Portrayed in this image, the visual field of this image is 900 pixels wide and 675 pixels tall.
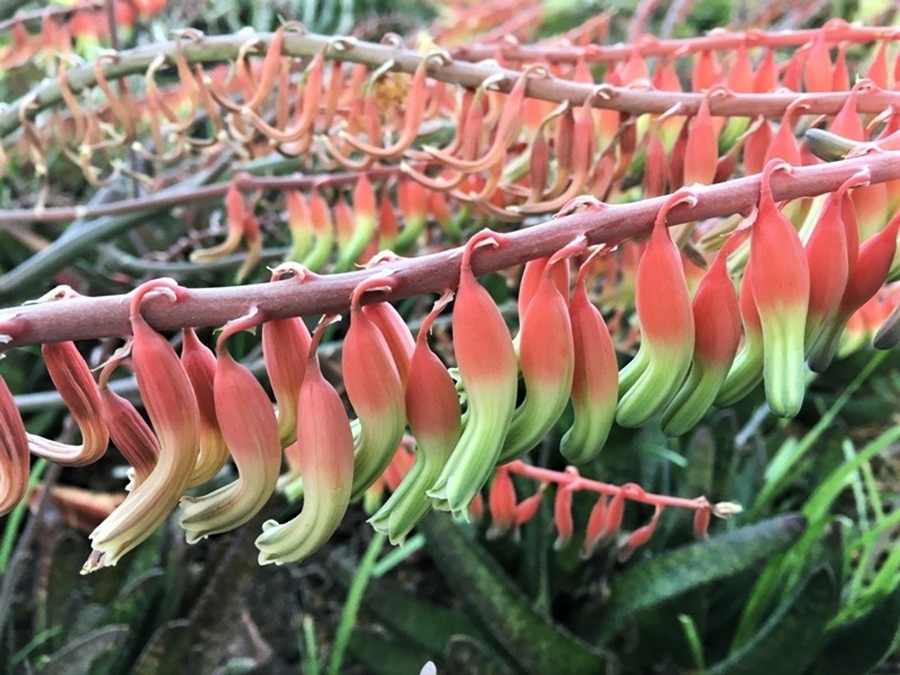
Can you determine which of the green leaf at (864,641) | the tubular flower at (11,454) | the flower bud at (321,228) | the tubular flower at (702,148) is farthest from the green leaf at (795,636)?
the tubular flower at (11,454)

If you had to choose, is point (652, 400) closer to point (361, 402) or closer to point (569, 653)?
point (361, 402)

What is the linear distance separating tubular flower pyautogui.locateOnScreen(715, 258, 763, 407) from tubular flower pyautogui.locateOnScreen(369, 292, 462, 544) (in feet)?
0.34

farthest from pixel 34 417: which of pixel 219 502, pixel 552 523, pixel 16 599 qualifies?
pixel 219 502

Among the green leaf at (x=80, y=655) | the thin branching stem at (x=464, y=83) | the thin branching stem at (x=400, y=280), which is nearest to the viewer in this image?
the thin branching stem at (x=400, y=280)

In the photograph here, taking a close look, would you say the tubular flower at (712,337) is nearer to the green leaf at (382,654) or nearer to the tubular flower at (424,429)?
the tubular flower at (424,429)

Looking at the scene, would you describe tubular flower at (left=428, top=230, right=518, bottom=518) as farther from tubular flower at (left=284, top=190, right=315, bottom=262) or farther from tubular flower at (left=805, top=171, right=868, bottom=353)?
tubular flower at (left=284, top=190, right=315, bottom=262)

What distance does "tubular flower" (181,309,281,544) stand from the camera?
26 cm

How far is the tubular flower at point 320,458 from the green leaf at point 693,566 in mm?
522

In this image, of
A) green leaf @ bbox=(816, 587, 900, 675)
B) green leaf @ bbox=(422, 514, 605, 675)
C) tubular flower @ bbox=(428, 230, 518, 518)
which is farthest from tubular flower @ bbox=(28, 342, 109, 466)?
green leaf @ bbox=(816, 587, 900, 675)

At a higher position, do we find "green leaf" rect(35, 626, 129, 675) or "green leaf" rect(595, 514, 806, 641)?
"green leaf" rect(35, 626, 129, 675)

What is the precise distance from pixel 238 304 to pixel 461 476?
9 centimetres

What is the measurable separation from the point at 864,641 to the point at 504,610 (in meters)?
0.30

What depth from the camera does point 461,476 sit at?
26cm

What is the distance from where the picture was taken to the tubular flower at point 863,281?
0.30 meters
